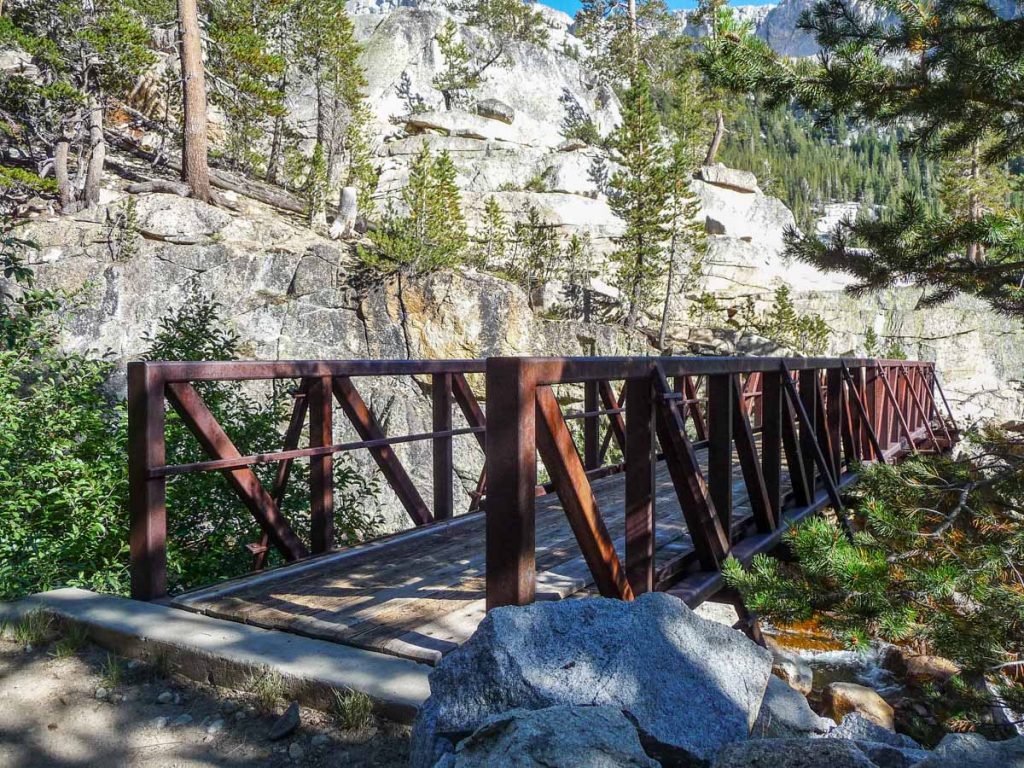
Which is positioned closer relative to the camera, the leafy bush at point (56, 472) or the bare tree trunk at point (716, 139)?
the leafy bush at point (56, 472)

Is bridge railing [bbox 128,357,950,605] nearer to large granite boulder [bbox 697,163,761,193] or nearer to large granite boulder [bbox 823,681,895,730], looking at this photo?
large granite boulder [bbox 823,681,895,730]

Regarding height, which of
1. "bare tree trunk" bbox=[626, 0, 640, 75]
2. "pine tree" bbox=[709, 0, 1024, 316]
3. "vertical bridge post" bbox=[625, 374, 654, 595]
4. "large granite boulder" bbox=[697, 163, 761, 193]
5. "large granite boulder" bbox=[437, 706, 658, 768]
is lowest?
"large granite boulder" bbox=[437, 706, 658, 768]

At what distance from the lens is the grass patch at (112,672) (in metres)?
2.41

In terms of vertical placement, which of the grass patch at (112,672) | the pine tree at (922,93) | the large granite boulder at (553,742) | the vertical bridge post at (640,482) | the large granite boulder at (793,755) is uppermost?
the pine tree at (922,93)

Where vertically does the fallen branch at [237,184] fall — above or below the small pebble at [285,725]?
above

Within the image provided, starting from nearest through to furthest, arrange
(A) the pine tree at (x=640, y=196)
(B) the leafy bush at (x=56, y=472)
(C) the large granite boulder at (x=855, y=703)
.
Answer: (B) the leafy bush at (x=56, y=472), (C) the large granite boulder at (x=855, y=703), (A) the pine tree at (x=640, y=196)

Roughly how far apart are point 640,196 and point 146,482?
21.5 m

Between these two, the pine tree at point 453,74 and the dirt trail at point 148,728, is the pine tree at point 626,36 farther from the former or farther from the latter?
the dirt trail at point 148,728

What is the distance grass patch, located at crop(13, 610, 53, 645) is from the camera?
8.89 ft

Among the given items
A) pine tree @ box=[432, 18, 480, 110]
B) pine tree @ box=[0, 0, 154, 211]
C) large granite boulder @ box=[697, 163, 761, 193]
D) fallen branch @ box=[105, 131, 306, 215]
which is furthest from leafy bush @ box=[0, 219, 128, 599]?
large granite boulder @ box=[697, 163, 761, 193]

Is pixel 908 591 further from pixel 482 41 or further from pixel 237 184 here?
pixel 482 41

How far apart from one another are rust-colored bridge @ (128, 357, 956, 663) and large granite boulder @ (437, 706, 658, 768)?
0.76 metres

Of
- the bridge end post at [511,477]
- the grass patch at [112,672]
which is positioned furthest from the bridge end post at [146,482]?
the bridge end post at [511,477]

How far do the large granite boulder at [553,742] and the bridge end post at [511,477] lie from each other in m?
0.73
